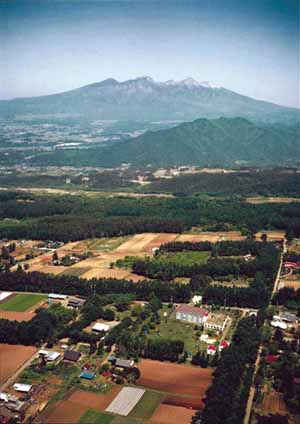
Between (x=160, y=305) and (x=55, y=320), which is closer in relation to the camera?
(x=55, y=320)

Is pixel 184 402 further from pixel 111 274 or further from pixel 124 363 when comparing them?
pixel 111 274

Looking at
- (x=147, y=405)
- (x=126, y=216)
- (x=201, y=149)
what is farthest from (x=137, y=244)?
(x=201, y=149)

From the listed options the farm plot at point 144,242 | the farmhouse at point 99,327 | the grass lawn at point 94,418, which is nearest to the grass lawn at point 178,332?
the farmhouse at point 99,327

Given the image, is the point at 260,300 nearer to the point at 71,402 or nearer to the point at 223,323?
the point at 223,323

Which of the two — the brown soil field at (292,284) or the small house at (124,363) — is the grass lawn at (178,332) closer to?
the small house at (124,363)

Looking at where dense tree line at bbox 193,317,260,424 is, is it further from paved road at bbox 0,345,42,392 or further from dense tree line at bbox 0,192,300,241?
dense tree line at bbox 0,192,300,241

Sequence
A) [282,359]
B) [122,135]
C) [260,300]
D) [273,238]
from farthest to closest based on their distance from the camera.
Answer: [122,135] → [273,238] → [260,300] → [282,359]

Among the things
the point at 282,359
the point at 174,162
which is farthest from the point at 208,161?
the point at 282,359
